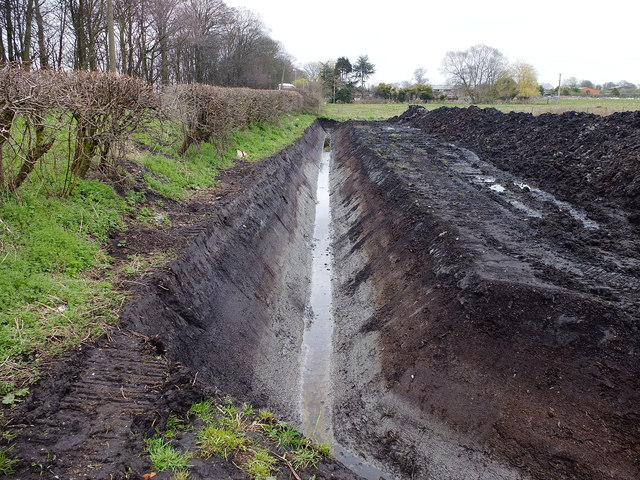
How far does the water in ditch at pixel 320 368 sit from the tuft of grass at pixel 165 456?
2.65 m

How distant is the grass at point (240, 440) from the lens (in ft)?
12.5

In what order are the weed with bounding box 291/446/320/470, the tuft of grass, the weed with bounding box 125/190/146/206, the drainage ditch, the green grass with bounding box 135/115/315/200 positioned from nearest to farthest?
the tuft of grass
the weed with bounding box 291/446/320/470
the drainage ditch
the weed with bounding box 125/190/146/206
the green grass with bounding box 135/115/315/200

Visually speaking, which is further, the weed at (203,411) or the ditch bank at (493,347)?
the ditch bank at (493,347)

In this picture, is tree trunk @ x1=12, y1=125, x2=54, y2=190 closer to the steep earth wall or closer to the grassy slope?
the grassy slope

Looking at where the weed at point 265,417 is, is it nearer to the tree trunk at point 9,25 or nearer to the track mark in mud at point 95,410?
the track mark in mud at point 95,410

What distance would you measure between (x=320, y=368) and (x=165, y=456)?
4.29 metres

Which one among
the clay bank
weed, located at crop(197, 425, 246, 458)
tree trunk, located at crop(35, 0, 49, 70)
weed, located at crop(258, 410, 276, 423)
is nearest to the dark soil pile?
the clay bank

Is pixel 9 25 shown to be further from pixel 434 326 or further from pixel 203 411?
pixel 434 326

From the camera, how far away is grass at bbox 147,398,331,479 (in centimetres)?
382

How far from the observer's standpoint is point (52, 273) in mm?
5734

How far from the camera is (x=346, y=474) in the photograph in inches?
173

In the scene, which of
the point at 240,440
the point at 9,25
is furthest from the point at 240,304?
the point at 9,25

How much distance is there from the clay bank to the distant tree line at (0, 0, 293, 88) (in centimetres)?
556

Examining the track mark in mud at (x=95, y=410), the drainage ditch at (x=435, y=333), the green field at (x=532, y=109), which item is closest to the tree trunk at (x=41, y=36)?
the drainage ditch at (x=435, y=333)
